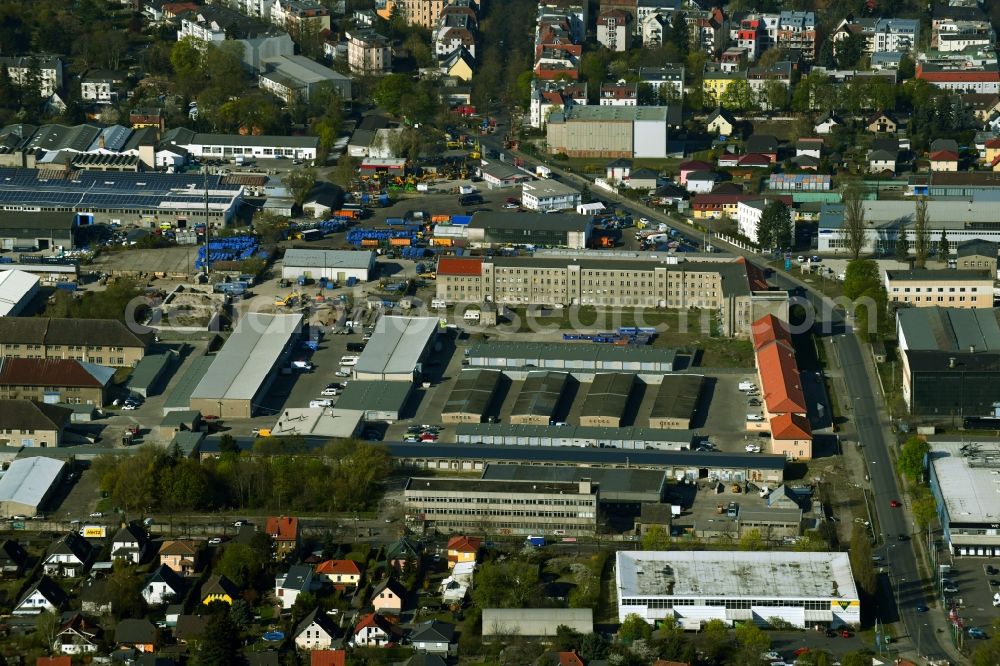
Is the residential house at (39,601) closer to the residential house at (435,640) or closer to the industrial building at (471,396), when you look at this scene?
the residential house at (435,640)

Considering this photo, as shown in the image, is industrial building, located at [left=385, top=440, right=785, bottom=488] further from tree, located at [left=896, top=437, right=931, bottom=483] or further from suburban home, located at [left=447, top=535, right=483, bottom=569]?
suburban home, located at [left=447, top=535, right=483, bottom=569]

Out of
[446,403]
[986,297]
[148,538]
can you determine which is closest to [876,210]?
[986,297]

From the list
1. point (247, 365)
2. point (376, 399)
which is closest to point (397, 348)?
point (376, 399)

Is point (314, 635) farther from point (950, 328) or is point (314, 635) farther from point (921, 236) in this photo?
point (921, 236)

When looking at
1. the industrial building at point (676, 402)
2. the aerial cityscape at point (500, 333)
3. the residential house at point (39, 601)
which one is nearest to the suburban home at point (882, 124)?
the aerial cityscape at point (500, 333)

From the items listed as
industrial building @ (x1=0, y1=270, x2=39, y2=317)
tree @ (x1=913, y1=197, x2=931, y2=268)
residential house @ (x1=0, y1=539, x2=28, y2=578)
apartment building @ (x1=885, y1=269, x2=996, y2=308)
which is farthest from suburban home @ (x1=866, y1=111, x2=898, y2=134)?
residential house @ (x1=0, y1=539, x2=28, y2=578)

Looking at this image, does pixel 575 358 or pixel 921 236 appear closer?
pixel 575 358
